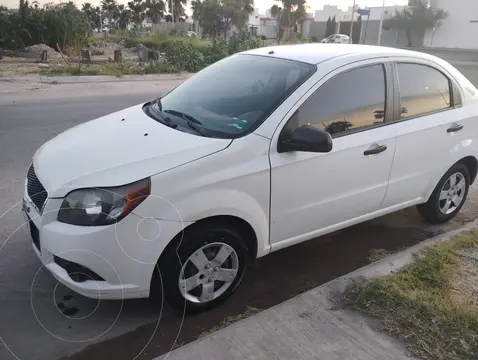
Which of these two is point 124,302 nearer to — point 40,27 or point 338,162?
point 338,162

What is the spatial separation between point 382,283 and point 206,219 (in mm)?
1300

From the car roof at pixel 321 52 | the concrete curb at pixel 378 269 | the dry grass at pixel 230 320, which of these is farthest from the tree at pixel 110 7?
the dry grass at pixel 230 320

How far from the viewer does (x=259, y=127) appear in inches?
124

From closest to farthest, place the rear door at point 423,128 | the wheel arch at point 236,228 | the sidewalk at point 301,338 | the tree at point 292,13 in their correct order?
the sidewalk at point 301,338 < the wheel arch at point 236,228 < the rear door at point 423,128 < the tree at point 292,13

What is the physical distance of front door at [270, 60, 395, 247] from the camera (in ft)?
10.7

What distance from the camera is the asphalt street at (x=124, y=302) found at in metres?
2.87

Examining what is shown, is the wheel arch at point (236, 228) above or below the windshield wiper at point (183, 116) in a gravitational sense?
below

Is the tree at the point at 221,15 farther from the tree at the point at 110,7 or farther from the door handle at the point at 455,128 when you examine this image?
the door handle at the point at 455,128

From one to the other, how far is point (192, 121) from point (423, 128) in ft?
6.46

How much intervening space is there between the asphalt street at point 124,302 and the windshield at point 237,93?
1.24m

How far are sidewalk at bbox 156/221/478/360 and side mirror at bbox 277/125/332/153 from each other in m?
0.98

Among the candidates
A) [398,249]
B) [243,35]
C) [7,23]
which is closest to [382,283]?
[398,249]

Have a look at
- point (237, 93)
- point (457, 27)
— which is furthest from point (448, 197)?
point (457, 27)

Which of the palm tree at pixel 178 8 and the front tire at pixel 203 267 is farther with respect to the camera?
the palm tree at pixel 178 8
